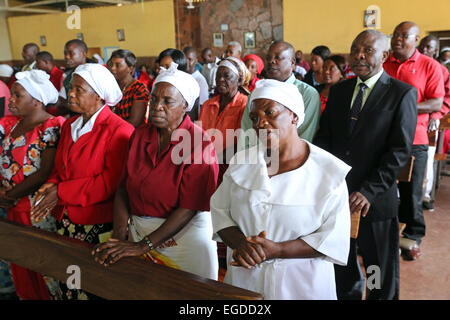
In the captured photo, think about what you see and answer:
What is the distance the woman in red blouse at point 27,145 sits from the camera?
2.36 m

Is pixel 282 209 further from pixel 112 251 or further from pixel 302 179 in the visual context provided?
pixel 112 251

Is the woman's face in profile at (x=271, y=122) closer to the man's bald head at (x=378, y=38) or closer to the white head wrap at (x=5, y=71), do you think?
the man's bald head at (x=378, y=38)

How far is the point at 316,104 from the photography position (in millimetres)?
2535

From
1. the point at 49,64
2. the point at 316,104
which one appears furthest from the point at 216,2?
the point at 316,104

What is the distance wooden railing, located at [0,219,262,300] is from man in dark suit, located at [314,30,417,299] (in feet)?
3.41

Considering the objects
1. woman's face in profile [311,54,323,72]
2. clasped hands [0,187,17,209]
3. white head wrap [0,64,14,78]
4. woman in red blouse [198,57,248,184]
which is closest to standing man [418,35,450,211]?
woman's face in profile [311,54,323,72]

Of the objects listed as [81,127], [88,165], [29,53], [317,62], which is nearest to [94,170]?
[88,165]

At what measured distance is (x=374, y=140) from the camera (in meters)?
2.13

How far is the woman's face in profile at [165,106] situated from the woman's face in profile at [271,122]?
0.56 metres

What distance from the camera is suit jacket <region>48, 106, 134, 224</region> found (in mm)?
2086

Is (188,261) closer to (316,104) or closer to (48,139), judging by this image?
(48,139)

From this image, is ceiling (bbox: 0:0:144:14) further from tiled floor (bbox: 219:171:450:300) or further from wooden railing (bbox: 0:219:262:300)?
wooden railing (bbox: 0:219:262:300)
